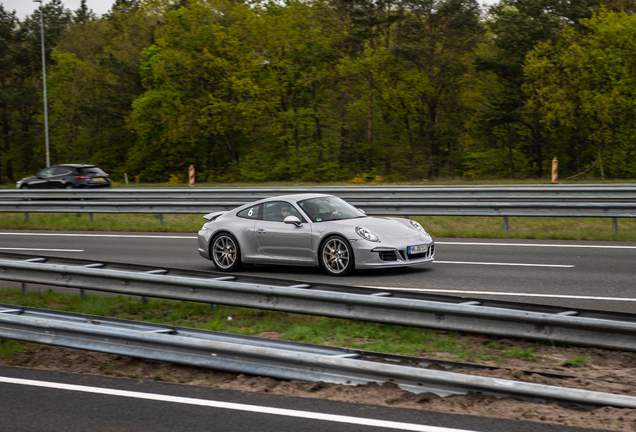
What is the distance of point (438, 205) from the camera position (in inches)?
636

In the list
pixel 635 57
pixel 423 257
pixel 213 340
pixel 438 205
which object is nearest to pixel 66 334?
pixel 213 340

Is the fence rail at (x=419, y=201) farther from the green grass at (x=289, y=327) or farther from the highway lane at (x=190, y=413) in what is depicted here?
the highway lane at (x=190, y=413)

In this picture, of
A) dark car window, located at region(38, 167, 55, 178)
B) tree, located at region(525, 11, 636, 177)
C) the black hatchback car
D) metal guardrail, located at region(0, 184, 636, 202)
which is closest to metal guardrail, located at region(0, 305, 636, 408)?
metal guardrail, located at region(0, 184, 636, 202)

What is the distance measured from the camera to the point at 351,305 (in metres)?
7.18

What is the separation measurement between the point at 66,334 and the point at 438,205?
1101 cm

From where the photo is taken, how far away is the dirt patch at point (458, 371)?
4.87 meters

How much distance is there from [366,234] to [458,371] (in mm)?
5020

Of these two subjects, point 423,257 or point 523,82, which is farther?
point 523,82

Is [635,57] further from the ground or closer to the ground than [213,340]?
further from the ground

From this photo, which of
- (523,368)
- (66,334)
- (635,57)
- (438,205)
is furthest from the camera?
(635,57)

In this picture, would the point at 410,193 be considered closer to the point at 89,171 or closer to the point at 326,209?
the point at 326,209

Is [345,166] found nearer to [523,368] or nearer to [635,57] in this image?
[635,57]

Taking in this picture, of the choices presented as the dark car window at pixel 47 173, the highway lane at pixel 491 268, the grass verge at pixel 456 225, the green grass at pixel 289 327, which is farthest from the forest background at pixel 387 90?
the green grass at pixel 289 327

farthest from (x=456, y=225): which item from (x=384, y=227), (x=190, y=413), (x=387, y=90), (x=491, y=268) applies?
(x=387, y=90)
